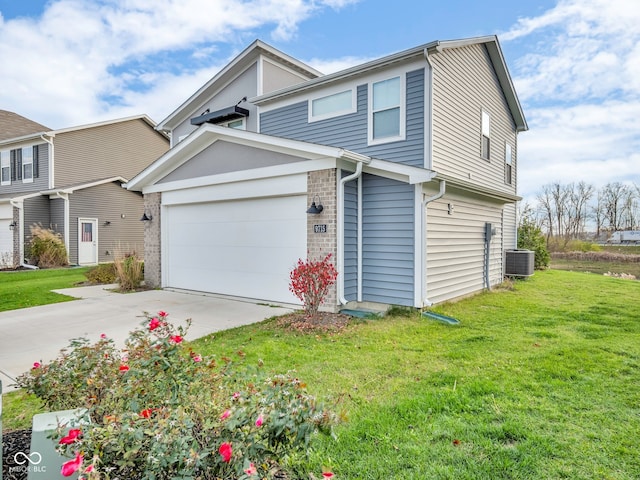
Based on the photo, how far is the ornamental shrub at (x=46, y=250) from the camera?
51.7 feet

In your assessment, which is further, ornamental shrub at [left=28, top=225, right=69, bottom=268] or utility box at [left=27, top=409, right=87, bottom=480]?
ornamental shrub at [left=28, top=225, right=69, bottom=268]

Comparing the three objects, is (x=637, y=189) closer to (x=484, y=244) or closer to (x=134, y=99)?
(x=484, y=244)

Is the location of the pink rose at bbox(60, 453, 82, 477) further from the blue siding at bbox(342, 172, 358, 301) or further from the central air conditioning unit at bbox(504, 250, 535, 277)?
the central air conditioning unit at bbox(504, 250, 535, 277)

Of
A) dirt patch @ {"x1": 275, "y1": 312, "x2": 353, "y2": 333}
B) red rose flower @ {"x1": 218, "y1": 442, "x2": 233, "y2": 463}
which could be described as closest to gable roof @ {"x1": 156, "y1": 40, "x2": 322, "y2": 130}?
dirt patch @ {"x1": 275, "y1": 312, "x2": 353, "y2": 333}

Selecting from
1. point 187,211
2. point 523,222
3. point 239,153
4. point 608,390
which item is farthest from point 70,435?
point 523,222

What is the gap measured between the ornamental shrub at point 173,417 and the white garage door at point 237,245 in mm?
5320

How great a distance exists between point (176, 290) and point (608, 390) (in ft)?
30.5

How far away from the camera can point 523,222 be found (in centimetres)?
1582

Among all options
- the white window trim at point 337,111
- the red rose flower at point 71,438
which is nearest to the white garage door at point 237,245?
the white window trim at point 337,111

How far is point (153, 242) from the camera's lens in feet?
35.4

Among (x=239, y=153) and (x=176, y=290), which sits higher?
(x=239, y=153)

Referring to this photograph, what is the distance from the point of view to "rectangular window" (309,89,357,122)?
927cm

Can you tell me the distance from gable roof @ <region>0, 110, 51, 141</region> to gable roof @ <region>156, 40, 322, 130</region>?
36.2 ft

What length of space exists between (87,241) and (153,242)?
888cm
